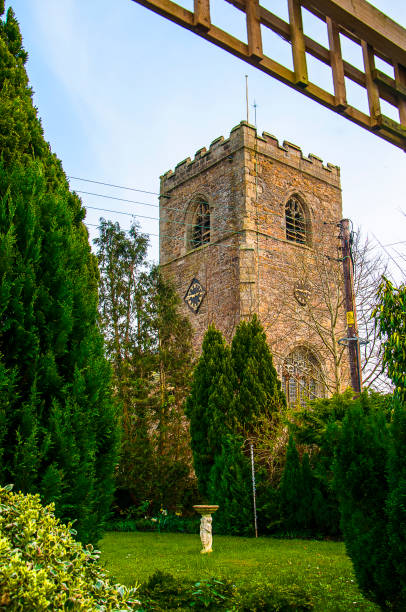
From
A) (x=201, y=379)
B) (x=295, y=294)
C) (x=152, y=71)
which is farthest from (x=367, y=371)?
(x=152, y=71)

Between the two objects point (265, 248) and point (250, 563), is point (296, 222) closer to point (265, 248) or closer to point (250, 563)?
point (265, 248)

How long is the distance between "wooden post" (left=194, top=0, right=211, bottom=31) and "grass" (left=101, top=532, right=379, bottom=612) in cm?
506

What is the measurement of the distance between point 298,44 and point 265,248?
16121 millimetres

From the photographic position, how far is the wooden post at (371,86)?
324 centimetres

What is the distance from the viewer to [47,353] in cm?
396

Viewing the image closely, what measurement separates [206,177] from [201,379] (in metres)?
10.1

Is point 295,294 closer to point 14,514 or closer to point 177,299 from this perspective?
point 177,299

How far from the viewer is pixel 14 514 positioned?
2658 mm

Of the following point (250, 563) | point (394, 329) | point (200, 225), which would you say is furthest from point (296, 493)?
point (200, 225)

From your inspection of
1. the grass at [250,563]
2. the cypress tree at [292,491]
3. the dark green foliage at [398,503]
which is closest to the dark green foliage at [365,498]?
the dark green foliage at [398,503]

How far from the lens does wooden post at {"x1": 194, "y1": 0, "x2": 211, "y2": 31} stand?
2871 mm

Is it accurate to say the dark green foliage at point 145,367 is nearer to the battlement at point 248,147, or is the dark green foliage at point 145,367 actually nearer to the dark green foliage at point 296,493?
the dark green foliage at point 296,493

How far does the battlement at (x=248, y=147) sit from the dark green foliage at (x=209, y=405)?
347 inches

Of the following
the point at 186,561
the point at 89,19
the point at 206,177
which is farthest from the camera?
the point at 206,177
